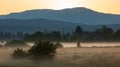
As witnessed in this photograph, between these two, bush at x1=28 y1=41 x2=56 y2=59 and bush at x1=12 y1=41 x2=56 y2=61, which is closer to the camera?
bush at x1=12 y1=41 x2=56 y2=61

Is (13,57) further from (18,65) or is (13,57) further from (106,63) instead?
(106,63)

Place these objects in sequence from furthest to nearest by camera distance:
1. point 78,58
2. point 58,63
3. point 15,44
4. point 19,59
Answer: point 15,44
point 19,59
point 78,58
point 58,63

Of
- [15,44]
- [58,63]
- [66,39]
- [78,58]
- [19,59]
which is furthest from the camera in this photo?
[66,39]

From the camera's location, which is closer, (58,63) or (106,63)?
(106,63)

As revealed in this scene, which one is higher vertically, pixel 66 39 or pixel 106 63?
pixel 106 63

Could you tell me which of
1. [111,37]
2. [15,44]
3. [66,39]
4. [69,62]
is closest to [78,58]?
[69,62]

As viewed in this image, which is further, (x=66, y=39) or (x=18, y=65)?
(x=66, y=39)

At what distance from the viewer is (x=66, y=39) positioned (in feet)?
322

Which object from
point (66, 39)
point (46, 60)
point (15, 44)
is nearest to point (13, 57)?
point (46, 60)

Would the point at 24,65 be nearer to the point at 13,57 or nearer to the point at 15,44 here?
the point at 13,57

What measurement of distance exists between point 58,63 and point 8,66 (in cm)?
372

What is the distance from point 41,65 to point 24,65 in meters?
1.51

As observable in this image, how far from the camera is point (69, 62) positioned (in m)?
38.9

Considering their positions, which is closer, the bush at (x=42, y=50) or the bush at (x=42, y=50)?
the bush at (x=42, y=50)
